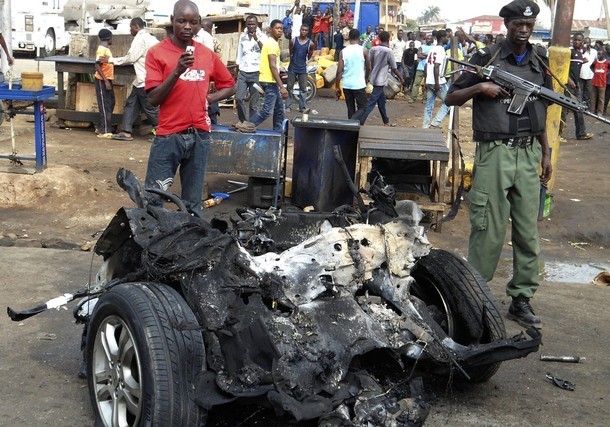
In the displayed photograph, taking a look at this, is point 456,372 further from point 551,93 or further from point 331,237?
point 551,93

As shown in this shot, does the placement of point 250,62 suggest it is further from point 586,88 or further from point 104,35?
point 586,88

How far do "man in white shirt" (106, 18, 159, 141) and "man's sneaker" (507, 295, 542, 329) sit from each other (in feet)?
27.6

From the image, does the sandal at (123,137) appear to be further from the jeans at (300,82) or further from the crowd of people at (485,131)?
the crowd of people at (485,131)

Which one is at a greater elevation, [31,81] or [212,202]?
[31,81]

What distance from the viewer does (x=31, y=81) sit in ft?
32.5

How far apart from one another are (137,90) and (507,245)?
6.96m

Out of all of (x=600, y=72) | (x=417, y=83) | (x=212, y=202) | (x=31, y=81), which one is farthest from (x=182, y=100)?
(x=600, y=72)

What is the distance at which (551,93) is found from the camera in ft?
18.6

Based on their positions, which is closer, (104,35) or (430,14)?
(104,35)

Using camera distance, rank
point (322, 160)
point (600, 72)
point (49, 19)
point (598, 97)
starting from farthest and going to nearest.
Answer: point (49, 19)
point (598, 97)
point (600, 72)
point (322, 160)

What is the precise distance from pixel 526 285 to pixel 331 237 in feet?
7.42

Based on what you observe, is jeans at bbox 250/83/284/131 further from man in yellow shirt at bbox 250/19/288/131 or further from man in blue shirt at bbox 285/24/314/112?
man in blue shirt at bbox 285/24/314/112

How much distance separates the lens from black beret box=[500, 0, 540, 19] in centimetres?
547

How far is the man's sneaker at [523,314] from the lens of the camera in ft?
19.3
